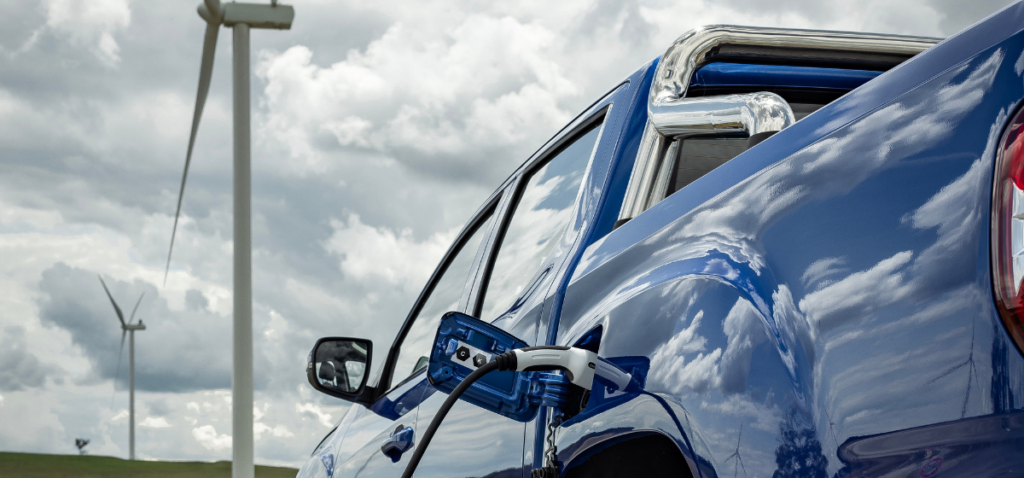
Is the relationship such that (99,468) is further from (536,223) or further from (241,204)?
(536,223)

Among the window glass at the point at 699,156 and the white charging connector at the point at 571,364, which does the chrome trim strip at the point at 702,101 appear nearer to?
the window glass at the point at 699,156

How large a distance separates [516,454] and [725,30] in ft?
3.59

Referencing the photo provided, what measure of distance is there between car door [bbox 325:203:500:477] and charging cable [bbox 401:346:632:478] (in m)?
0.90

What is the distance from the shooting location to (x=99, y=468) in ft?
113

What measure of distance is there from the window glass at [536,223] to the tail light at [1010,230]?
1267mm

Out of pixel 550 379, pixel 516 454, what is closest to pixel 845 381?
pixel 550 379

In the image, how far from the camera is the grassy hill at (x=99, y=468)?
32812mm

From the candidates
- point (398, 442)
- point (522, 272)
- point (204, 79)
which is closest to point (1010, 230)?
point (522, 272)

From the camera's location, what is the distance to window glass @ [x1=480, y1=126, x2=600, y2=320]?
2225 millimetres

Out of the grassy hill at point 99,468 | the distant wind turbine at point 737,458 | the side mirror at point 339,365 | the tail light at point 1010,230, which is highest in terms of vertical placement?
the grassy hill at point 99,468

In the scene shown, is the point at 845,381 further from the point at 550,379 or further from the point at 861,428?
the point at 550,379

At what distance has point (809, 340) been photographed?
1074mm

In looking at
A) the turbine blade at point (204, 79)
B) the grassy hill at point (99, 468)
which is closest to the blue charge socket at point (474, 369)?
the turbine blade at point (204, 79)

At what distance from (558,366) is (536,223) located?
0.89 meters
